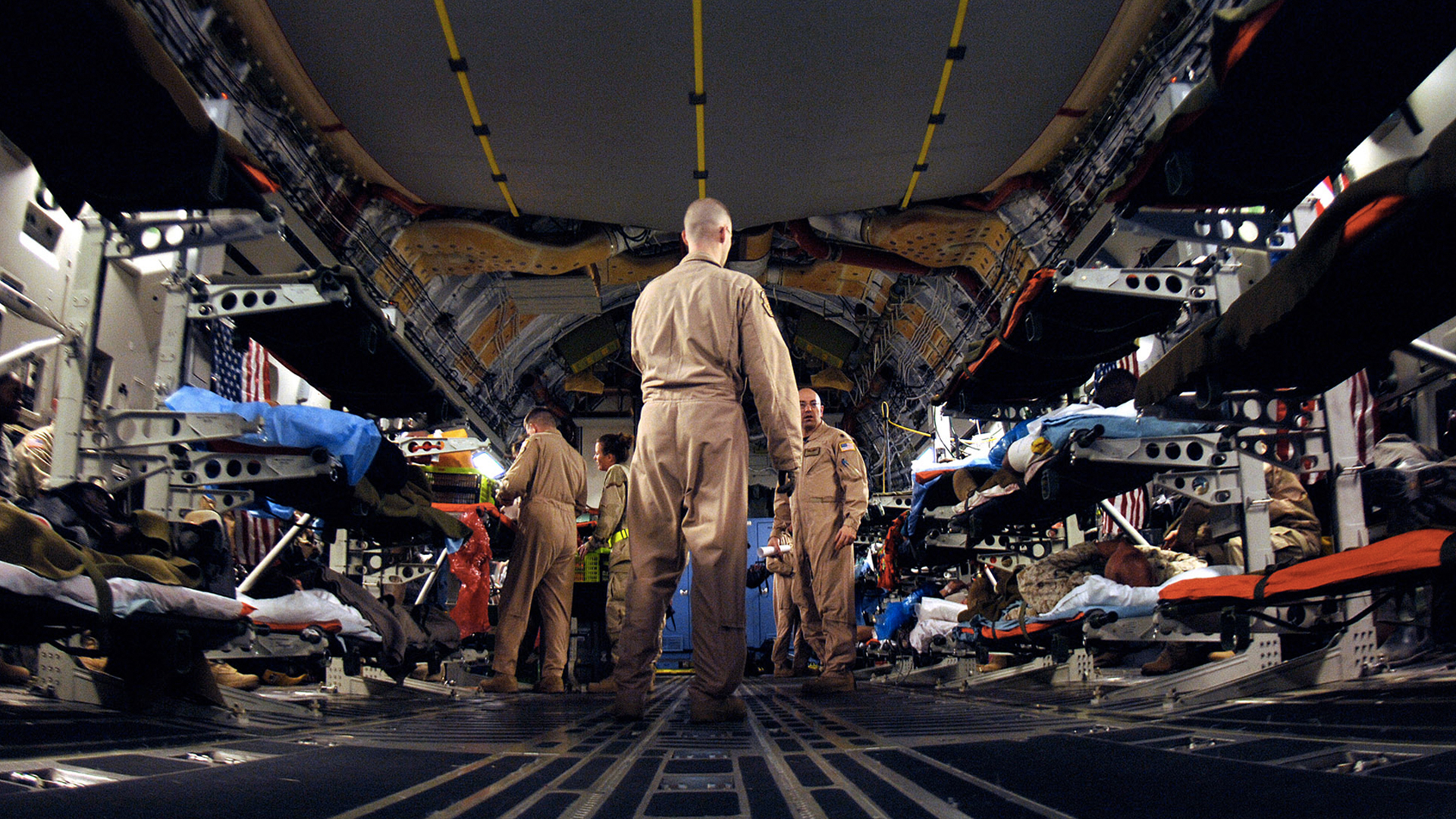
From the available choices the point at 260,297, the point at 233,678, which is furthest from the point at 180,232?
the point at 233,678

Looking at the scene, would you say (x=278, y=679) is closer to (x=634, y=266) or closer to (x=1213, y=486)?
(x=1213, y=486)

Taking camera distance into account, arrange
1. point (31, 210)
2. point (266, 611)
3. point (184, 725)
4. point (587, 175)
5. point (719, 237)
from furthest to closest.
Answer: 1. point (587, 175)
2. point (31, 210)
3. point (266, 611)
4. point (719, 237)
5. point (184, 725)

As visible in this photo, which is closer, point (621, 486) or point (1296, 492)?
point (1296, 492)

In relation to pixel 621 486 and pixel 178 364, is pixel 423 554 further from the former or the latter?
pixel 178 364

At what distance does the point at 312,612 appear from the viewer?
12.2 feet

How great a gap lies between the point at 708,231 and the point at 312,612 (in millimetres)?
2445

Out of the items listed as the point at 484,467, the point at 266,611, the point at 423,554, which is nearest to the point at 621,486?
the point at 423,554

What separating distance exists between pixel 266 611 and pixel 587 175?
4385 mm

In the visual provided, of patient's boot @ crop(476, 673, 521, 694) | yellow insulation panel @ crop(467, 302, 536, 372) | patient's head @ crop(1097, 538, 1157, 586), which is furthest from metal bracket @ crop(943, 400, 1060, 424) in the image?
yellow insulation panel @ crop(467, 302, 536, 372)

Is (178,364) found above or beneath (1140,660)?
above

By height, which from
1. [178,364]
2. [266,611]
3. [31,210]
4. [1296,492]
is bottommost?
[266,611]

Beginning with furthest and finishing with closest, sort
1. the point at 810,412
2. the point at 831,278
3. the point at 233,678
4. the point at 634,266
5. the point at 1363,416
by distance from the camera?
the point at 831,278
the point at 634,266
the point at 810,412
the point at 1363,416
the point at 233,678

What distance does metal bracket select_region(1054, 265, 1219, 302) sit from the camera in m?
3.18

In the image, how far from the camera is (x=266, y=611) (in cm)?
359
